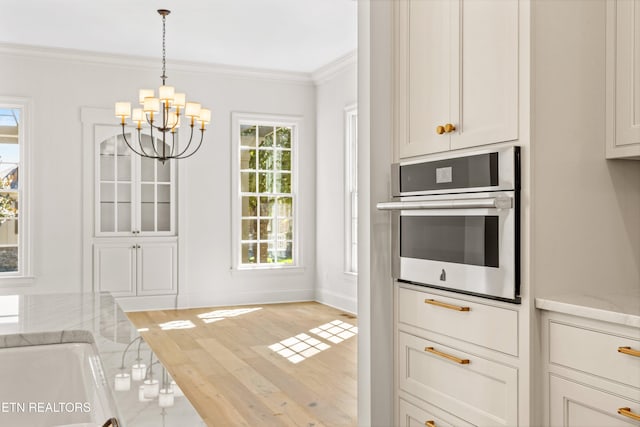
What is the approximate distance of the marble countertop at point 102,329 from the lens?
101cm

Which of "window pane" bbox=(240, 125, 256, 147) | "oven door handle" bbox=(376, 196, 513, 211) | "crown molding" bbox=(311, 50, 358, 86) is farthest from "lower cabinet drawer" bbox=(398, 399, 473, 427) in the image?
"window pane" bbox=(240, 125, 256, 147)

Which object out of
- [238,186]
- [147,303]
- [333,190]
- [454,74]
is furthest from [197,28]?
[454,74]

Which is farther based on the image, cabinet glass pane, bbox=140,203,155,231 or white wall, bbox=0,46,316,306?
cabinet glass pane, bbox=140,203,155,231

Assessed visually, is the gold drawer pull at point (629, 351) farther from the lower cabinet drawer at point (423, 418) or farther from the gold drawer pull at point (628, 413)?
the lower cabinet drawer at point (423, 418)

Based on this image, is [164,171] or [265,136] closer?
[164,171]

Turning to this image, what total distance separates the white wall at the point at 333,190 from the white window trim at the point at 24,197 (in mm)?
3294

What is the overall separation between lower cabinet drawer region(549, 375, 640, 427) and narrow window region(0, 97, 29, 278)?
19.1 feet

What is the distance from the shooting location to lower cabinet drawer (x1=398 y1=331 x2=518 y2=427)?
1.87 meters

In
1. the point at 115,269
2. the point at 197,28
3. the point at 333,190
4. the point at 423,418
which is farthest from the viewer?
the point at 333,190

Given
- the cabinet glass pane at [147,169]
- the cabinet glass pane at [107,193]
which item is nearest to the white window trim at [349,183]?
the cabinet glass pane at [147,169]

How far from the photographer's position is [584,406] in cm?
164

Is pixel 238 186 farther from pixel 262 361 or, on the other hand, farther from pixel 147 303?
pixel 262 361

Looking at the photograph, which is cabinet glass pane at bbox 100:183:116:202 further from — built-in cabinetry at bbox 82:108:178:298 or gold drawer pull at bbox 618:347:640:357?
gold drawer pull at bbox 618:347:640:357

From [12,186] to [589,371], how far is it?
6118 millimetres
